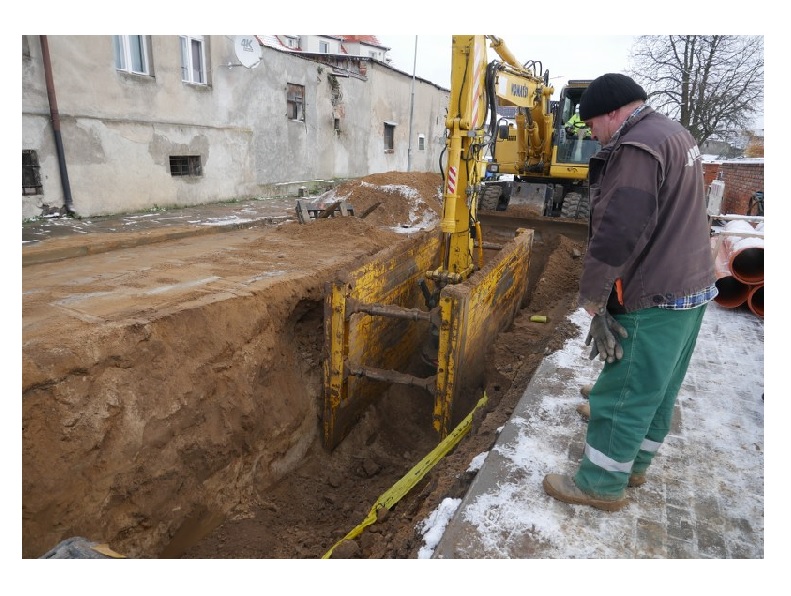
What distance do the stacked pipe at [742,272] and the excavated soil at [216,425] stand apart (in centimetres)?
178

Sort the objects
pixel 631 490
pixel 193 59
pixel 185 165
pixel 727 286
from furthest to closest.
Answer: pixel 185 165 → pixel 193 59 → pixel 727 286 → pixel 631 490

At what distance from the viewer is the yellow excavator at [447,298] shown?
4352 millimetres

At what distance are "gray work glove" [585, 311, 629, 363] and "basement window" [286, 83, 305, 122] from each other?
14.4 m

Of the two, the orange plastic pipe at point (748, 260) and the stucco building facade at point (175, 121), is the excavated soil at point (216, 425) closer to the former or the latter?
the orange plastic pipe at point (748, 260)

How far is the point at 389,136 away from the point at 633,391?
832 inches

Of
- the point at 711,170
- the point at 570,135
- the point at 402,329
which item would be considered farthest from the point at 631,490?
the point at 711,170

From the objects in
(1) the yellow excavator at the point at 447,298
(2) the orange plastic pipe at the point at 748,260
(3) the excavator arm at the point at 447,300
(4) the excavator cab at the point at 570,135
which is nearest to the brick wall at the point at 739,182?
(4) the excavator cab at the point at 570,135

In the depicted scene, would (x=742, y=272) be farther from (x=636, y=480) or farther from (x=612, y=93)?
(x=612, y=93)

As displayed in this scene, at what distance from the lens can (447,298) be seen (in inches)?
162

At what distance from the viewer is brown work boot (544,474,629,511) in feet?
8.86

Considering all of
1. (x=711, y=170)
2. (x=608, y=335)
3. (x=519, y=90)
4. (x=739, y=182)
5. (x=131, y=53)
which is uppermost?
(x=131, y=53)

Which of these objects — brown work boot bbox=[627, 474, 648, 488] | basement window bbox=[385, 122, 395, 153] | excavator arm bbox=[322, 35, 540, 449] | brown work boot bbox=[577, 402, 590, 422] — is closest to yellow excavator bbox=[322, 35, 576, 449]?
excavator arm bbox=[322, 35, 540, 449]

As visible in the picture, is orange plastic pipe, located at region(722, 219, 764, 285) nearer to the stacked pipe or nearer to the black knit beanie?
the stacked pipe

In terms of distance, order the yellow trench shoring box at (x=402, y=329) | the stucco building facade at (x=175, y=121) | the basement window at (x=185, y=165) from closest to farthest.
A: the yellow trench shoring box at (x=402, y=329) → the stucco building facade at (x=175, y=121) → the basement window at (x=185, y=165)
